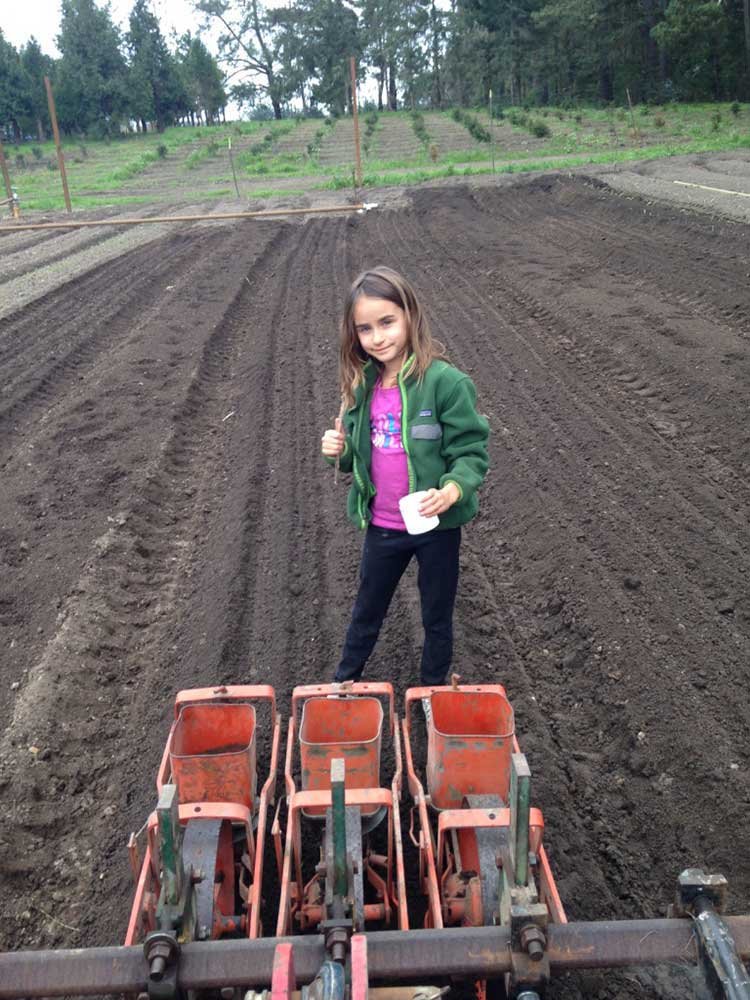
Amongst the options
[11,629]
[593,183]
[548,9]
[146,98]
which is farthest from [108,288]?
[146,98]

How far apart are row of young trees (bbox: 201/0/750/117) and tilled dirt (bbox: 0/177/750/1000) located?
4219 cm

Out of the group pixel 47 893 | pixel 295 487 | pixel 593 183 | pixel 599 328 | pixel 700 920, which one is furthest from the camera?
pixel 593 183

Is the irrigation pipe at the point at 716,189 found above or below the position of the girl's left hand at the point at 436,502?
below

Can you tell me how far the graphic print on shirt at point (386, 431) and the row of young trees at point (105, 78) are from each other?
227 feet

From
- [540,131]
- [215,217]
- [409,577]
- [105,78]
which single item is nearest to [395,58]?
[105,78]

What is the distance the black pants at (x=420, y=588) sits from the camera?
3.32m

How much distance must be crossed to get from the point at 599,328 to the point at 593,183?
1294cm

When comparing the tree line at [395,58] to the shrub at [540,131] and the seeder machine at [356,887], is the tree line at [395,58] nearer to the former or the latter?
the shrub at [540,131]

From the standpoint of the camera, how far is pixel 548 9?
47219 mm

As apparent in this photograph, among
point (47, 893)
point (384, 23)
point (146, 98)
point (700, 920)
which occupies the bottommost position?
point (47, 893)

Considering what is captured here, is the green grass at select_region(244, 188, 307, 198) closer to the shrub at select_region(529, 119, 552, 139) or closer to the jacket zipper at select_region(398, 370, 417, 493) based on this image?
the shrub at select_region(529, 119, 552, 139)

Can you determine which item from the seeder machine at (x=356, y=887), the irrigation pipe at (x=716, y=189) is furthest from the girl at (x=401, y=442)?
the irrigation pipe at (x=716, y=189)

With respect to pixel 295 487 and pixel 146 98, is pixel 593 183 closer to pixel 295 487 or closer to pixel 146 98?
pixel 295 487

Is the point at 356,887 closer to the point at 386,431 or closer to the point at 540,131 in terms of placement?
the point at 386,431
